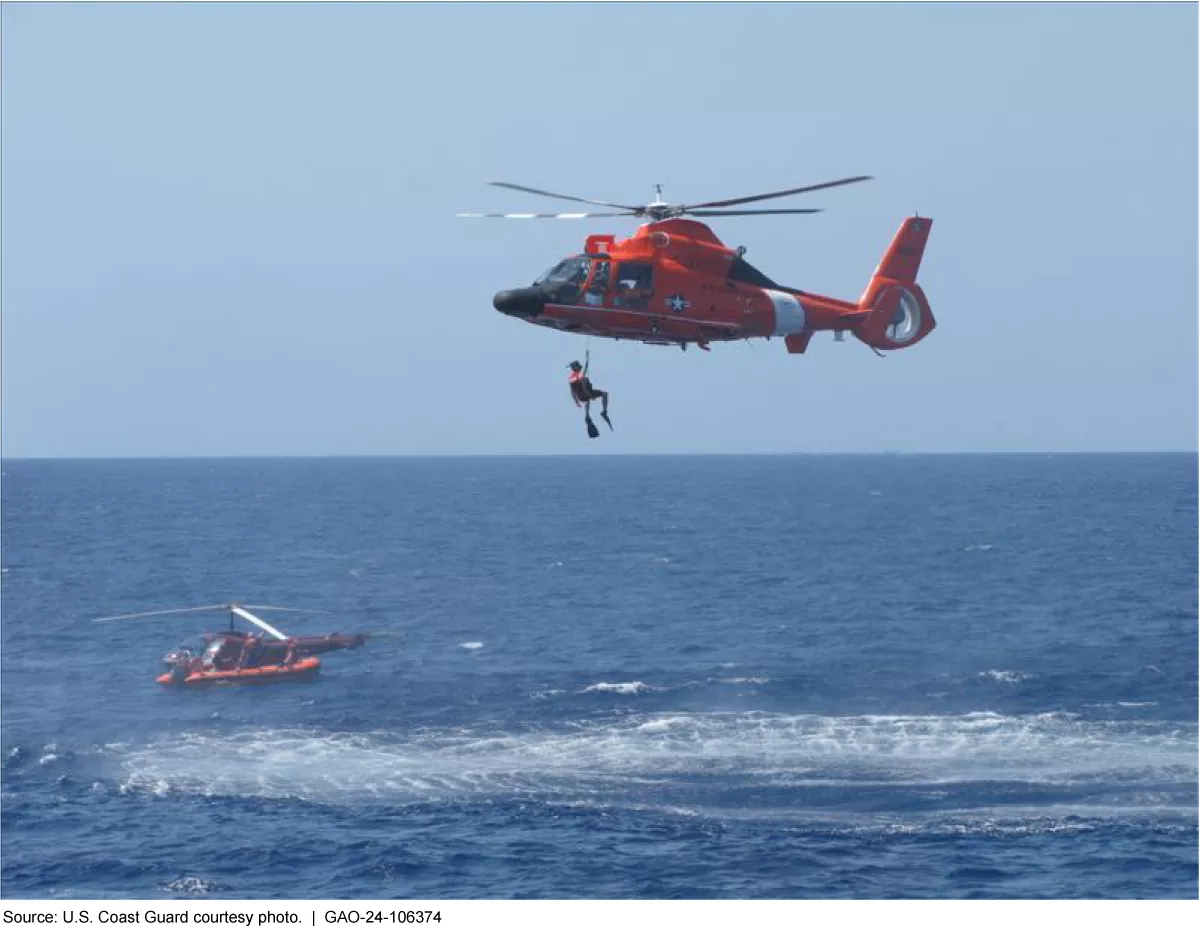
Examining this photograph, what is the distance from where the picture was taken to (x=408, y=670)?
128 meters

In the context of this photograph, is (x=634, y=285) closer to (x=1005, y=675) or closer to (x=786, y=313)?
(x=786, y=313)

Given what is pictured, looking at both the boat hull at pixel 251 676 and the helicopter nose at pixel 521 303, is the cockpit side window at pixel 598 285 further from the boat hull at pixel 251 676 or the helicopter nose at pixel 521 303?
the boat hull at pixel 251 676

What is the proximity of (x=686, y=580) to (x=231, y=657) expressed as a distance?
74423 mm

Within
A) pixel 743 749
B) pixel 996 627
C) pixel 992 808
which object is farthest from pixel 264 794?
pixel 996 627

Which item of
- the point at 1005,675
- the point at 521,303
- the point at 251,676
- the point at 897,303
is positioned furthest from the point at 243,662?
the point at 521,303

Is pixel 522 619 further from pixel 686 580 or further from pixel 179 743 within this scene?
pixel 179 743

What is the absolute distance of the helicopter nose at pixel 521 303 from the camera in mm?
43531

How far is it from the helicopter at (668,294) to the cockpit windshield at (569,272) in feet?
0.09

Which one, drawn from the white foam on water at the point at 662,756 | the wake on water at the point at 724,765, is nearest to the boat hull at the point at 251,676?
the white foam on water at the point at 662,756

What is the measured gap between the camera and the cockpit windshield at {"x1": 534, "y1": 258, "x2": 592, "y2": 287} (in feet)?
144

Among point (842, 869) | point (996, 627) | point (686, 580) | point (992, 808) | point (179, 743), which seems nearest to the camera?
point (842, 869)

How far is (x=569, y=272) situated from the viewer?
4409cm

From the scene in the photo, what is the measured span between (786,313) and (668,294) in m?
4.04
